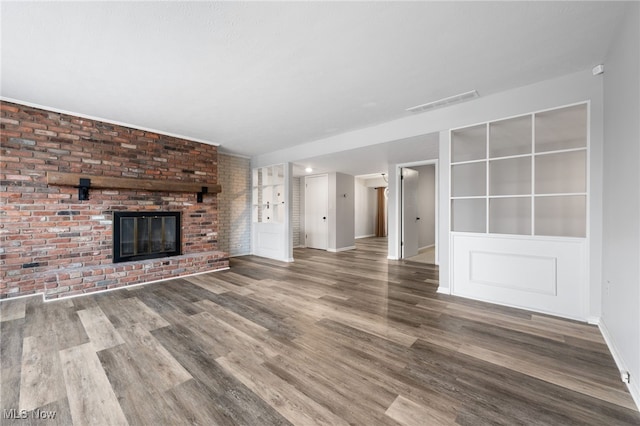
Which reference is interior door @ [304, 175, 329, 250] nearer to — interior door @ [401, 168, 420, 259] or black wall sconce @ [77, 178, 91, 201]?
interior door @ [401, 168, 420, 259]

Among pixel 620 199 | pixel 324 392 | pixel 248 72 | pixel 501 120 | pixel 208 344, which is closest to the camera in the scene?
pixel 324 392

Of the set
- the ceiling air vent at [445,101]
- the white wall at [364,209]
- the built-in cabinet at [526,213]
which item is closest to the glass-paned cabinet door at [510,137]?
the built-in cabinet at [526,213]

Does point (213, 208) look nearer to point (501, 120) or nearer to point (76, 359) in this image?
point (76, 359)

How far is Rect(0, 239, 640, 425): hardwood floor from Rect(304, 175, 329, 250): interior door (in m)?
4.33

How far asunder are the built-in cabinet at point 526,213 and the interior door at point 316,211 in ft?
13.4

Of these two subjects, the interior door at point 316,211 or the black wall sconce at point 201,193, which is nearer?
the black wall sconce at point 201,193

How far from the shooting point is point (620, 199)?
1.92 metres

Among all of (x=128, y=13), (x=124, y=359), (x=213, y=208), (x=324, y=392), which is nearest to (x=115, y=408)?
(x=124, y=359)

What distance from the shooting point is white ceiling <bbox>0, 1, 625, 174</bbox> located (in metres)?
1.80

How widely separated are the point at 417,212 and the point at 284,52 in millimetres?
5335

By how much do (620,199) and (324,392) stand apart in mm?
2537

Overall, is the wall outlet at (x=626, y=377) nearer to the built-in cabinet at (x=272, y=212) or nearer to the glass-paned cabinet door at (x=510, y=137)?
the glass-paned cabinet door at (x=510, y=137)

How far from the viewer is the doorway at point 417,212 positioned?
598cm

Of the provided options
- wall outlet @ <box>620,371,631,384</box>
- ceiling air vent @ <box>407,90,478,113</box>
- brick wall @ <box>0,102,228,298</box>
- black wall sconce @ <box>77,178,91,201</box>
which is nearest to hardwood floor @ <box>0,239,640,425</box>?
wall outlet @ <box>620,371,631,384</box>
